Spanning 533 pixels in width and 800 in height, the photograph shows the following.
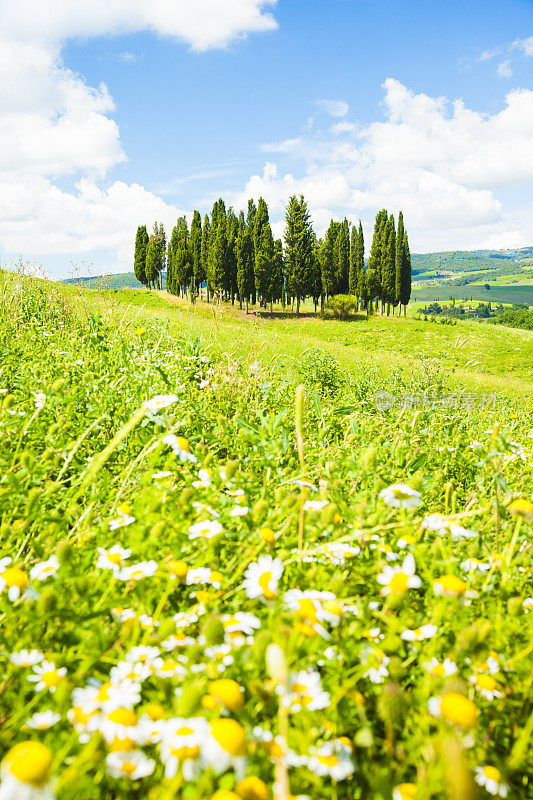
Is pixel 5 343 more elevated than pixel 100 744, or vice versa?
pixel 5 343

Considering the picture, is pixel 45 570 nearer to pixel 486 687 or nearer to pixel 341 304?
pixel 486 687

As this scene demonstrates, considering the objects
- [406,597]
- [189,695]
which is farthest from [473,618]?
[189,695]

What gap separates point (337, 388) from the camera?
6.59 m

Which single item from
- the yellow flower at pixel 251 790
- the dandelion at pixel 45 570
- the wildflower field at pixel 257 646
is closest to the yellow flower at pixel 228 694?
the wildflower field at pixel 257 646

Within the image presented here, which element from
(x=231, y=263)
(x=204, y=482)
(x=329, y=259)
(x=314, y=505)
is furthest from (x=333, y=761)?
(x=329, y=259)

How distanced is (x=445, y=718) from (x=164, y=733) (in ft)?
1.59

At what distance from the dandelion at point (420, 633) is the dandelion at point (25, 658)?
89cm

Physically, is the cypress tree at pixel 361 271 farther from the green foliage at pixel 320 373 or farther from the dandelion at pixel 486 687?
Answer: the dandelion at pixel 486 687

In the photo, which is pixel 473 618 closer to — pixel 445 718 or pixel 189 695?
pixel 445 718

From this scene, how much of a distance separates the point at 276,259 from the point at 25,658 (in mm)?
36123

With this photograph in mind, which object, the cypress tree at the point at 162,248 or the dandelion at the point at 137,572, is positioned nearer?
the dandelion at the point at 137,572

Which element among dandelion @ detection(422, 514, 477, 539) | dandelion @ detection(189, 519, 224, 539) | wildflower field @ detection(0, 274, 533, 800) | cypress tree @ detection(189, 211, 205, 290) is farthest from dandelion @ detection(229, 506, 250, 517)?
cypress tree @ detection(189, 211, 205, 290)

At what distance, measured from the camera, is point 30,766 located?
628 mm

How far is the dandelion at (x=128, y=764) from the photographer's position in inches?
31.1
